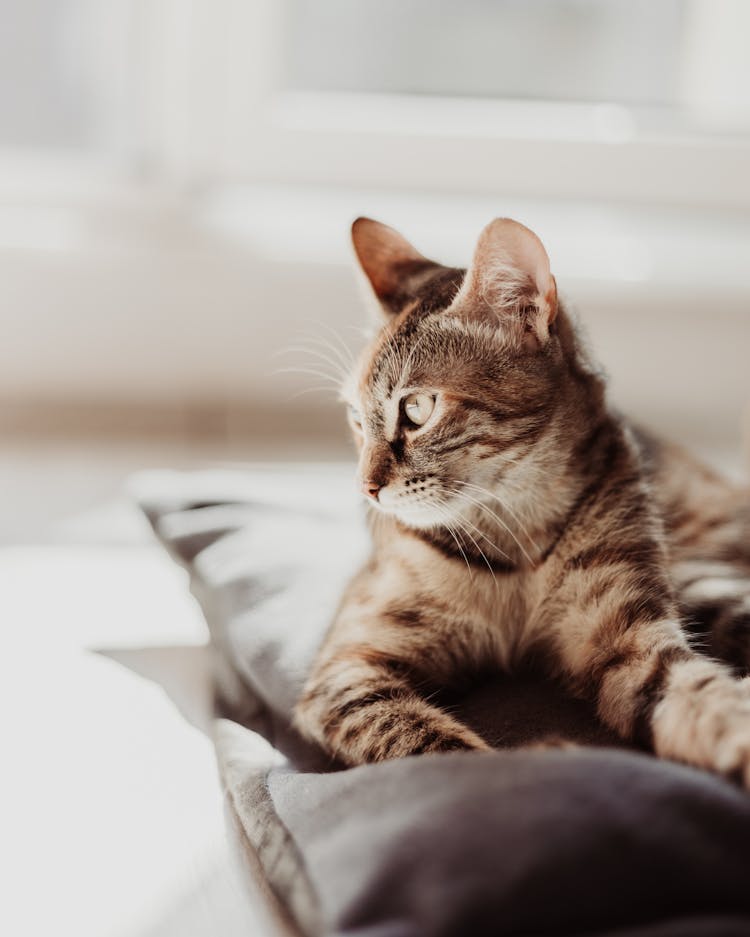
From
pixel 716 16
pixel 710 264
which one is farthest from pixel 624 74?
pixel 710 264

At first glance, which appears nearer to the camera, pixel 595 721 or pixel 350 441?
pixel 595 721

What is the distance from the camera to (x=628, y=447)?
3.80 feet

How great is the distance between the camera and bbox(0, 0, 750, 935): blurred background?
206cm

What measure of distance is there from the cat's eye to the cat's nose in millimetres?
76

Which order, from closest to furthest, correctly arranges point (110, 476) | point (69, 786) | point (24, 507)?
point (69, 786) → point (24, 507) → point (110, 476)

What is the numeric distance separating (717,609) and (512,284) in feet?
1.42

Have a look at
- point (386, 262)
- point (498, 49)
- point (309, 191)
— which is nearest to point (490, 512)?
point (386, 262)

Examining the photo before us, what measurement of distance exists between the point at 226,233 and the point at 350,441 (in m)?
0.49

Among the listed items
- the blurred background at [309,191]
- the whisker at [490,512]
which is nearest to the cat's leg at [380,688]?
the whisker at [490,512]

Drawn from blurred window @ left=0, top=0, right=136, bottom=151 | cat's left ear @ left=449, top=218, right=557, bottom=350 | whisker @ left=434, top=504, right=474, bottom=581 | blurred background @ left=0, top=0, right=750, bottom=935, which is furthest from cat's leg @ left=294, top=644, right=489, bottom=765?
blurred window @ left=0, top=0, right=136, bottom=151

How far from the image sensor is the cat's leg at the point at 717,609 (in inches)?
44.1

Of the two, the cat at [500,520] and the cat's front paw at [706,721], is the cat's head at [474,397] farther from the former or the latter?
the cat's front paw at [706,721]

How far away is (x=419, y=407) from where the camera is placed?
3.53ft

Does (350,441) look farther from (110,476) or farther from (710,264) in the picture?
(710,264)
